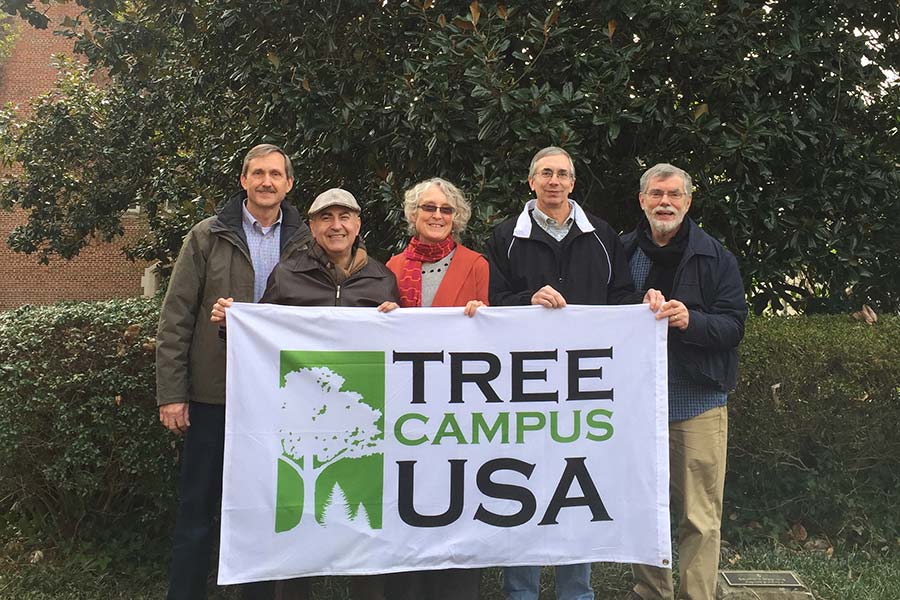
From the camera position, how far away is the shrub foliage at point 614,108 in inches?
193

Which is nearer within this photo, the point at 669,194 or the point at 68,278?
the point at 669,194

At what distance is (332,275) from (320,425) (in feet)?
2.15

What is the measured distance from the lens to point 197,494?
11.5 ft

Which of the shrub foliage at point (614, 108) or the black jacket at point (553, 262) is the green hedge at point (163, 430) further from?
the black jacket at point (553, 262)

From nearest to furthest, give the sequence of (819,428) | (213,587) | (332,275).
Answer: (332,275), (213,587), (819,428)

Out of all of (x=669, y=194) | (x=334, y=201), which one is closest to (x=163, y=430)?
(x=334, y=201)

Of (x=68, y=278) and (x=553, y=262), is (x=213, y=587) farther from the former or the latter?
(x=68, y=278)

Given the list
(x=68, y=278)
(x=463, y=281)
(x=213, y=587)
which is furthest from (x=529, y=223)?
(x=68, y=278)

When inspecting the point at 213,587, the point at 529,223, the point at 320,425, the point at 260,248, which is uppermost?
the point at 529,223

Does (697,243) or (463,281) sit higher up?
(697,243)

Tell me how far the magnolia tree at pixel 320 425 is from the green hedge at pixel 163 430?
1.19 meters

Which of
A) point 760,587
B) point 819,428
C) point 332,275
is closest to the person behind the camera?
point 332,275

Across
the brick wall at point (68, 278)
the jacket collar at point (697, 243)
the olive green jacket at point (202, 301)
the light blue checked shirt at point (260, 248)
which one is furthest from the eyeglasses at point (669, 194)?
the brick wall at point (68, 278)

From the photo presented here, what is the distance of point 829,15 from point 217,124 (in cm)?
523
